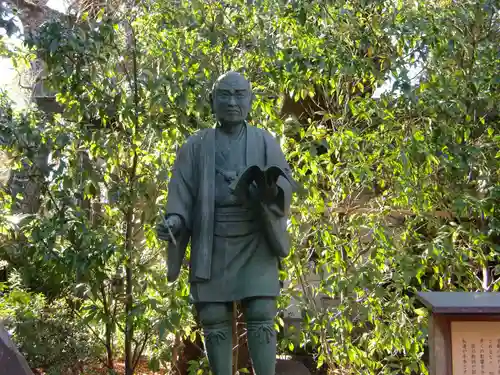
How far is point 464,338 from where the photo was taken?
249 centimetres

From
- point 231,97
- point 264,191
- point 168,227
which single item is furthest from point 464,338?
point 231,97

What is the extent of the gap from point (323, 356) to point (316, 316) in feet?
1.33

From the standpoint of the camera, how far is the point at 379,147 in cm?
417

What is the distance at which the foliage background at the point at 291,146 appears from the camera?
363 cm

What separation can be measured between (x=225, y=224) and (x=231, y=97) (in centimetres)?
64

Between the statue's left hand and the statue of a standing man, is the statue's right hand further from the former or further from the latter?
the statue's left hand

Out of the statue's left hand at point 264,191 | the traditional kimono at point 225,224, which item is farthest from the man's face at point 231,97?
the statue's left hand at point 264,191

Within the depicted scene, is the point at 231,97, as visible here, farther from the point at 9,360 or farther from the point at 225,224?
the point at 9,360

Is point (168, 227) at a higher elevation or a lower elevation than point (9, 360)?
higher

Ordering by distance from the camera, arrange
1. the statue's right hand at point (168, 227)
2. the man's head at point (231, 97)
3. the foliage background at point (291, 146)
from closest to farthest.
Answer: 1. the statue's right hand at point (168, 227)
2. the man's head at point (231, 97)
3. the foliage background at point (291, 146)

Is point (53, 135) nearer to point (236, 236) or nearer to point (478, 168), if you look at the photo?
point (236, 236)

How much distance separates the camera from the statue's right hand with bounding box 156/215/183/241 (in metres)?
2.56

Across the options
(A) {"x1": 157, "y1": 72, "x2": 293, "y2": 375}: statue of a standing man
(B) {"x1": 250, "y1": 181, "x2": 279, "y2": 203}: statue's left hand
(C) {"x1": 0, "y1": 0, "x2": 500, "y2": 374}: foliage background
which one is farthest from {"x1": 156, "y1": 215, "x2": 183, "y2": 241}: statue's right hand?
(C) {"x1": 0, "y1": 0, "x2": 500, "y2": 374}: foliage background

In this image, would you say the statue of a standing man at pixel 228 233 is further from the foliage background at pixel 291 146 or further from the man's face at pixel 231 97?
the foliage background at pixel 291 146
